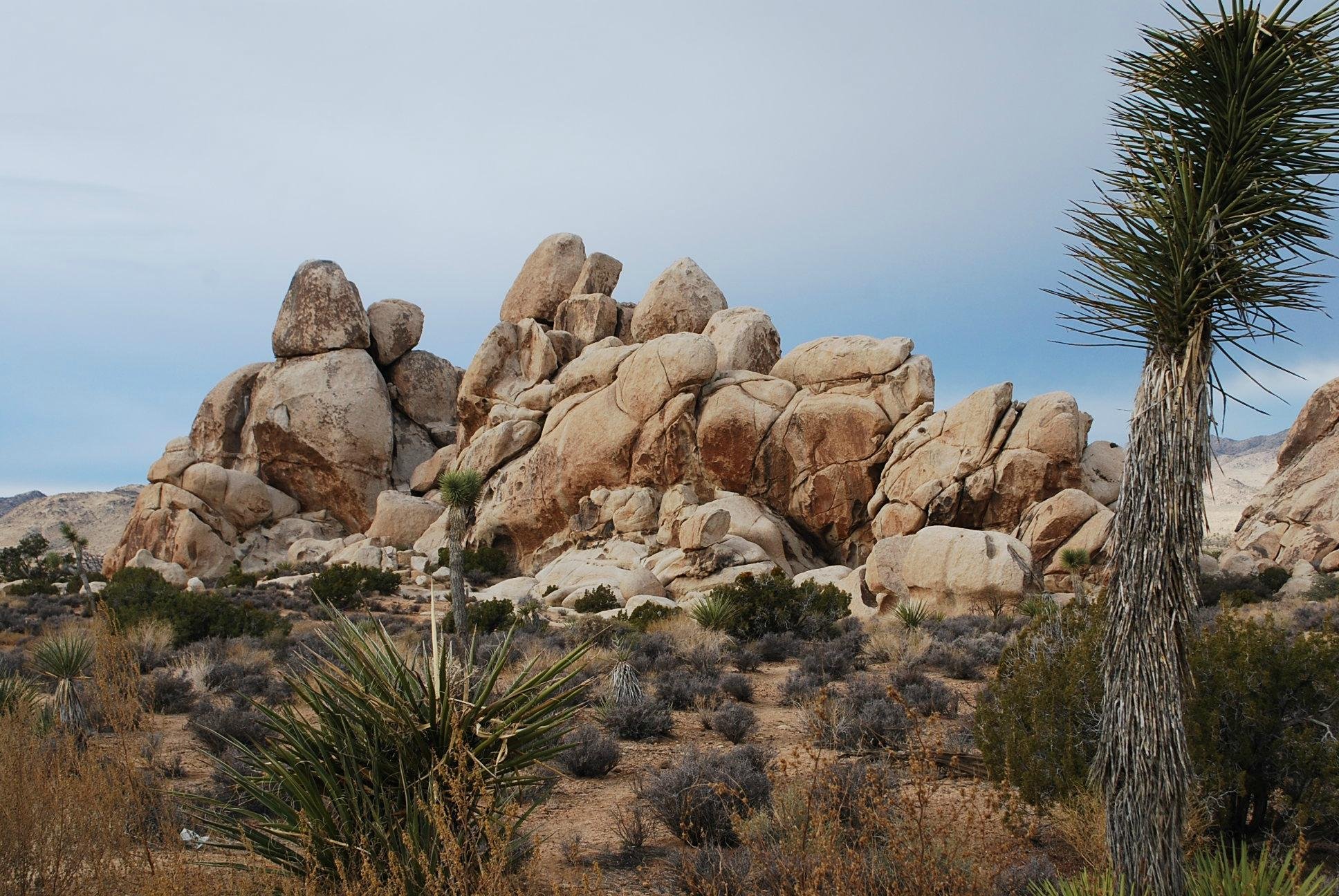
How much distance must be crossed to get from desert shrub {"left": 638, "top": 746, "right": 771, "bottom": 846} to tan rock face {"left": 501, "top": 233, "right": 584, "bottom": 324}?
4018cm

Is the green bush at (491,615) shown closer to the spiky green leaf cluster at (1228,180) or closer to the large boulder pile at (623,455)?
the large boulder pile at (623,455)

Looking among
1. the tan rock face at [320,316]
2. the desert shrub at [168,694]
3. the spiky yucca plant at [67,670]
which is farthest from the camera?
the tan rock face at [320,316]

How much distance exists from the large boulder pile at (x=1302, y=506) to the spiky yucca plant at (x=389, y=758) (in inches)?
1153

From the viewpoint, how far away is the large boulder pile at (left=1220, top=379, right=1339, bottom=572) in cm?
2802

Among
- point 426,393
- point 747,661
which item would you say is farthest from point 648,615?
point 426,393

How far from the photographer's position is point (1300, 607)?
1964 cm

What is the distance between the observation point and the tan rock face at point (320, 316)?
46031 millimetres

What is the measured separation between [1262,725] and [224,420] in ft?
160

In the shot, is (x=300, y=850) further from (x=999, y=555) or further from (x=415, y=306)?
(x=415, y=306)

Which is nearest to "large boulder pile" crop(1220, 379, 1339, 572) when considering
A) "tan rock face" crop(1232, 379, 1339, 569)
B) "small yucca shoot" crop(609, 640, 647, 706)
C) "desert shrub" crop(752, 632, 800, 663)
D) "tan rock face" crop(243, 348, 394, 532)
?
"tan rock face" crop(1232, 379, 1339, 569)

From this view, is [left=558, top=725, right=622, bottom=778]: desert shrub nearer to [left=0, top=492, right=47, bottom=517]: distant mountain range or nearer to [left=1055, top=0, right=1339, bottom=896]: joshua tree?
[left=1055, top=0, right=1339, bottom=896]: joshua tree

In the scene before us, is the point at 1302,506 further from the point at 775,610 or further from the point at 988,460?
the point at 775,610

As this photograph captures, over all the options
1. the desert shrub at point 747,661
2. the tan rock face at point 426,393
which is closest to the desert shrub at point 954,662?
the desert shrub at point 747,661

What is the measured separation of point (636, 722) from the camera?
9.23 metres
